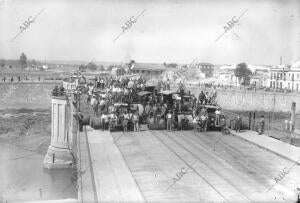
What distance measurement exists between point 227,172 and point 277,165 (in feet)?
8.16

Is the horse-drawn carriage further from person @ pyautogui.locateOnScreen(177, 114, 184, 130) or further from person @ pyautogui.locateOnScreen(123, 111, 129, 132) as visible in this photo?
person @ pyautogui.locateOnScreen(123, 111, 129, 132)

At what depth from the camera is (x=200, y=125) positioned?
22156 mm

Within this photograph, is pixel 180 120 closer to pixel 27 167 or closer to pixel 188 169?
pixel 188 169

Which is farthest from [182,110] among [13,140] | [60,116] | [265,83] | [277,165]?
[265,83]

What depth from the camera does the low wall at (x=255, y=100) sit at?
223ft

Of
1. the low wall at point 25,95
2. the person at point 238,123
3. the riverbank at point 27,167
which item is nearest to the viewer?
the person at point 238,123

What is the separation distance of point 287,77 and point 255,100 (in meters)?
23.0

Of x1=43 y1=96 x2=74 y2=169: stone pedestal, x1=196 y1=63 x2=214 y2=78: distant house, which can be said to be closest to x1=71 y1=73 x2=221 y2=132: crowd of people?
x1=43 y1=96 x2=74 y2=169: stone pedestal

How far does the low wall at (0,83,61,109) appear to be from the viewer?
69062 mm

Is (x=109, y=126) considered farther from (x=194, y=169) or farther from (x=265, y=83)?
(x=265, y=83)

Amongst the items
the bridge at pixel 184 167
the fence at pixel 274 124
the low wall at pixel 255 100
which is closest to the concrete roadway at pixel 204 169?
the bridge at pixel 184 167

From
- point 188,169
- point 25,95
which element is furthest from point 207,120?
point 25,95

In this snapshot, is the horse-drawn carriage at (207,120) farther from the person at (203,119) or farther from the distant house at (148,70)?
the distant house at (148,70)

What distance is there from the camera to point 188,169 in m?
14.6
